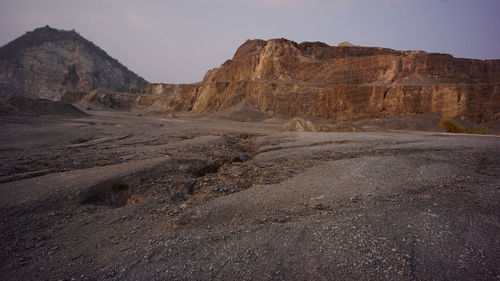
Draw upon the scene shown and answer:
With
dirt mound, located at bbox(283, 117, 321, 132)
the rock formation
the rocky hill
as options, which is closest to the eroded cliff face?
the rock formation

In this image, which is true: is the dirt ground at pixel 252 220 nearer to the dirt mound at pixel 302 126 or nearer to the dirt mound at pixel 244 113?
the dirt mound at pixel 302 126

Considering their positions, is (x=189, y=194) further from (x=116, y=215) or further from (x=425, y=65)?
(x=425, y=65)

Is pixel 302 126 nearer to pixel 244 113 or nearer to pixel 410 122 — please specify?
pixel 410 122

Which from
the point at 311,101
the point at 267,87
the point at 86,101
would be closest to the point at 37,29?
the point at 86,101

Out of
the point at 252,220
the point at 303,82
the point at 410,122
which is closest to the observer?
the point at 252,220

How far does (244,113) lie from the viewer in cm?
3312

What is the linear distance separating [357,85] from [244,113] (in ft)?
46.9

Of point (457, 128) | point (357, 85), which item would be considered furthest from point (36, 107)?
point (457, 128)

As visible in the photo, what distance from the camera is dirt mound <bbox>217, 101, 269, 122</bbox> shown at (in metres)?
31.9

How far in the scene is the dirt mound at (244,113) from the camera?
31.9 m

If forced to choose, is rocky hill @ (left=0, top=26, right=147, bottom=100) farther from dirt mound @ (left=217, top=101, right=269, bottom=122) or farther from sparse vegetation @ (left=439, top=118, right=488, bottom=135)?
sparse vegetation @ (left=439, top=118, right=488, bottom=135)

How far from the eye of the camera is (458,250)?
2.57m

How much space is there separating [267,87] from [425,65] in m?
19.8

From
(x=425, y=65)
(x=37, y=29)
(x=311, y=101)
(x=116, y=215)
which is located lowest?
(x=116, y=215)
